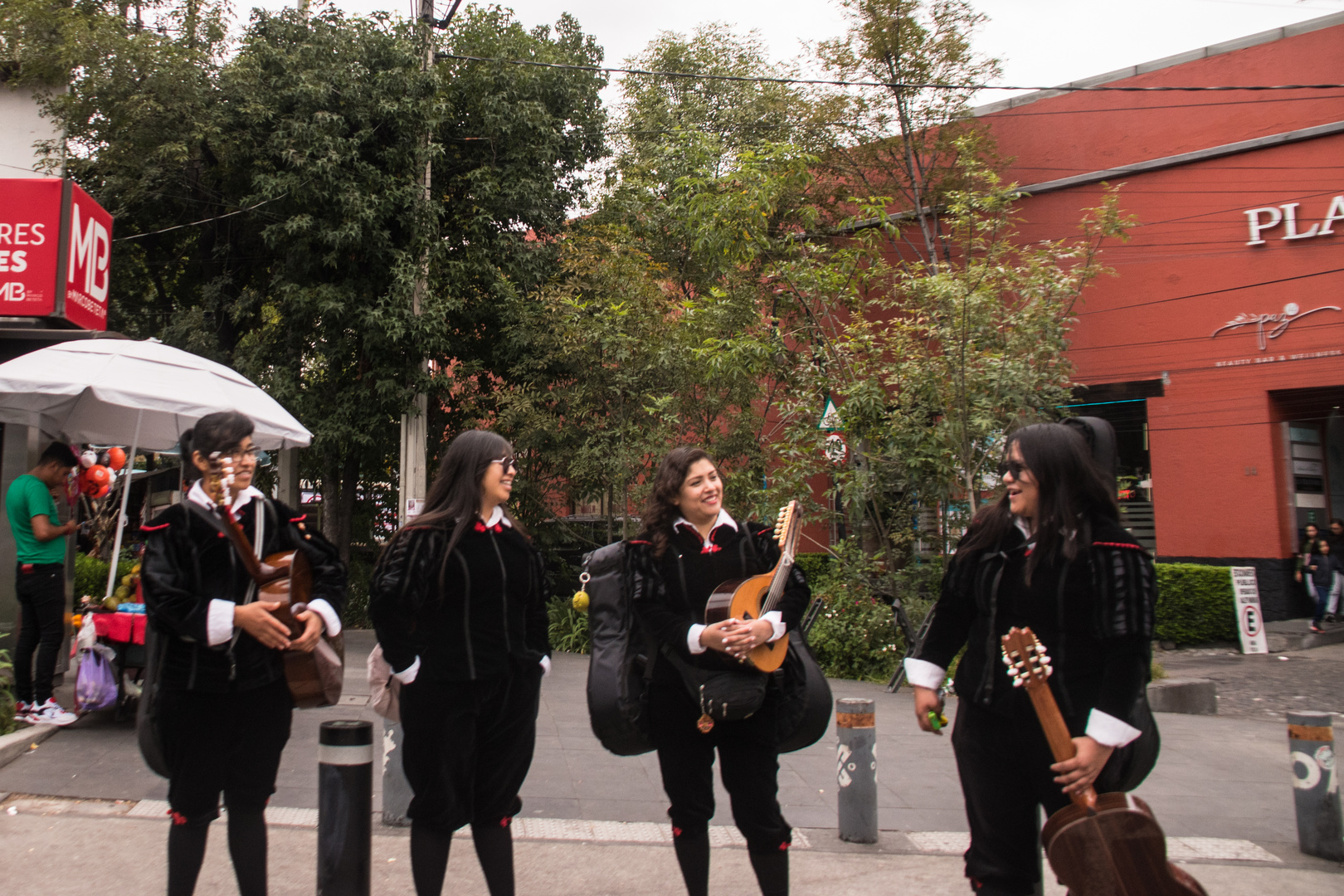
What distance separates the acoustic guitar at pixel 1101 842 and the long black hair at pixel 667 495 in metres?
1.32

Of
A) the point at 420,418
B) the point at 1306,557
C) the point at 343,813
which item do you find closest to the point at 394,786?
the point at 343,813

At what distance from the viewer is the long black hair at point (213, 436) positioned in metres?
3.31

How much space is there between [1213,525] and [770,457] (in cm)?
749

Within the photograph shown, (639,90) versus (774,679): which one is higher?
(639,90)

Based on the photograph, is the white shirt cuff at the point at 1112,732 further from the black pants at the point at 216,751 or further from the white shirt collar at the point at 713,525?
the black pants at the point at 216,751

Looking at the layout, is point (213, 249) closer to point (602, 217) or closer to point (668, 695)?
point (602, 217)

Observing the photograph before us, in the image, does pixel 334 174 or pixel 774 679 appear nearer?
pixel 774 679

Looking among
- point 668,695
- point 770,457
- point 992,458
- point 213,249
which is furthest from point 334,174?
point 668,695

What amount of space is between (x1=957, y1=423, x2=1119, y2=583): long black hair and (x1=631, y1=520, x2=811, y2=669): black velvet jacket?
0.89 metres

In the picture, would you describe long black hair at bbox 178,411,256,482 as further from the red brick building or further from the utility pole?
the red brick building

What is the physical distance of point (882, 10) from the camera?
50.8 ft

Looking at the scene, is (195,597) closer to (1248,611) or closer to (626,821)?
(626,821)

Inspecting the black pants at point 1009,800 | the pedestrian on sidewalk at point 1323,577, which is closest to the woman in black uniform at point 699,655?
the black pants at point 1009,800

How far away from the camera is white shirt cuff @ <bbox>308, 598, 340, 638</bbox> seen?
3.39m
